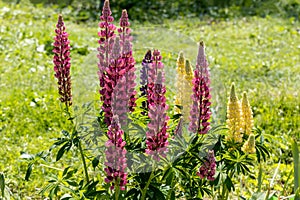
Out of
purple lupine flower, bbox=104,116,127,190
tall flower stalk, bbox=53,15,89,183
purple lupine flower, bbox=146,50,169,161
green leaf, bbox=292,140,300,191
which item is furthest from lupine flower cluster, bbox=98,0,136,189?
green leaf, bbox=292,140,300,191

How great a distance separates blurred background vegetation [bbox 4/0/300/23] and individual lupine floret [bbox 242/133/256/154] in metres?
5.90

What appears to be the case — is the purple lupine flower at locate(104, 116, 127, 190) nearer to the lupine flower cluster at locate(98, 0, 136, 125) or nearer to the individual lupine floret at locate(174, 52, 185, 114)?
the lupine flower cluster at locate(98, 0, 136, 125)

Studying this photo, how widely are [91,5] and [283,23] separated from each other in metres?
3.06

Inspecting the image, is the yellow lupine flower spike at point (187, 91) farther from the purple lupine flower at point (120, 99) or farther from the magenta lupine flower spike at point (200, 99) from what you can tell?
the purple lupine flower at point (120, 99)

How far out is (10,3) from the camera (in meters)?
8.71

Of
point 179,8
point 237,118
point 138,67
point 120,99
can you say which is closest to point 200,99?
point 237,118

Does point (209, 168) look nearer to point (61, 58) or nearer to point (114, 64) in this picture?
point (114, 64)

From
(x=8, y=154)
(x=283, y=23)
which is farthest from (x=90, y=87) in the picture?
(x=283, y=23)

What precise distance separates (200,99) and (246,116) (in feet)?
1.24

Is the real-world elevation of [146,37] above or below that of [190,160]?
above

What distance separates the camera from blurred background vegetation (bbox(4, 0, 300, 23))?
8.38 m

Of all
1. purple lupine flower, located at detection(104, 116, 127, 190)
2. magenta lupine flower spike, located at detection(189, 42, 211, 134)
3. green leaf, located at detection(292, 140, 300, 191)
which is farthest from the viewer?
green leaf, located at detection(292, 140, 300, 191)

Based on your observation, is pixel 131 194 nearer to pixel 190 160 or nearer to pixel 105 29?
pixel 190 160

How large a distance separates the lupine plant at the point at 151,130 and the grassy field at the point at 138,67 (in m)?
0.17
